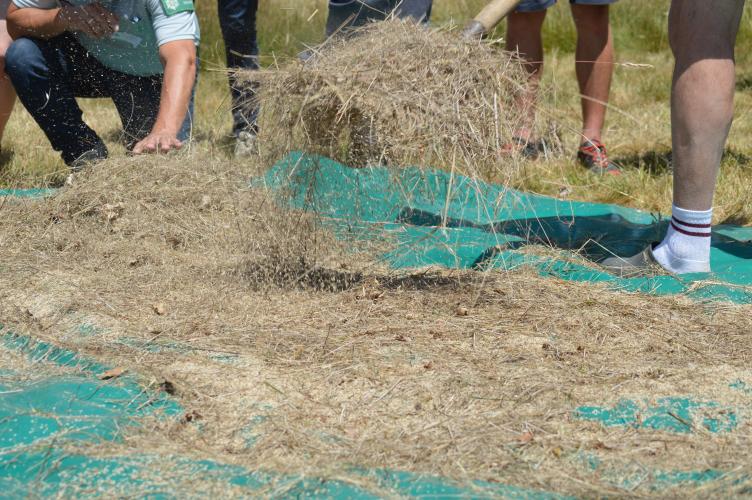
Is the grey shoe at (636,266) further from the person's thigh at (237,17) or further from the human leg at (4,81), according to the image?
the human leg at (4,81)

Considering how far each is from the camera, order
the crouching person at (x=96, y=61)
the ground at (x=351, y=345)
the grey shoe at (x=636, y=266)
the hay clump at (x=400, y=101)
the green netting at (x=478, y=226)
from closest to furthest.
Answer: the ground at (x=351, y=345), the hay clump at (x=400, y=101), the green netting at (x=478, y=226), the grey shoe at (x=636, y=266), the crouching person at (x=96, y=61)

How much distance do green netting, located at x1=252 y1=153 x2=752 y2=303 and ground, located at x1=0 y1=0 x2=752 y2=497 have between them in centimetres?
10

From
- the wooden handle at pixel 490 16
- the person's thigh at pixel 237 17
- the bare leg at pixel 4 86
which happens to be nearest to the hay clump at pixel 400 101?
the wooden handle at pixel 490 16

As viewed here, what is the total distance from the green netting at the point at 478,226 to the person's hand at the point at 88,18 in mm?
1356

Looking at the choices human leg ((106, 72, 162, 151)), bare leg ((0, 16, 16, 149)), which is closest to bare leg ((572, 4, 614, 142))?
human leg ((106, 72, 162, 151))

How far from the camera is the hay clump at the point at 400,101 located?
2.37 meters

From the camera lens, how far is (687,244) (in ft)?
9.48

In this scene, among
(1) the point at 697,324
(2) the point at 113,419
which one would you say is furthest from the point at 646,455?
(2) the point at 113,419

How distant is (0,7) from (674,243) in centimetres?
319

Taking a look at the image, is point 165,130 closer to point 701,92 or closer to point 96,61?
point 96,61

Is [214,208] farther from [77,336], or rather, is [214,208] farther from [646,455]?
[646,455]

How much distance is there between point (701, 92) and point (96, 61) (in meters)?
2.58

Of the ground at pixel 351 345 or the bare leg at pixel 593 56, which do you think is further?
the bare leg at pixel 593 56

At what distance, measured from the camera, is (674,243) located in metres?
2.91
